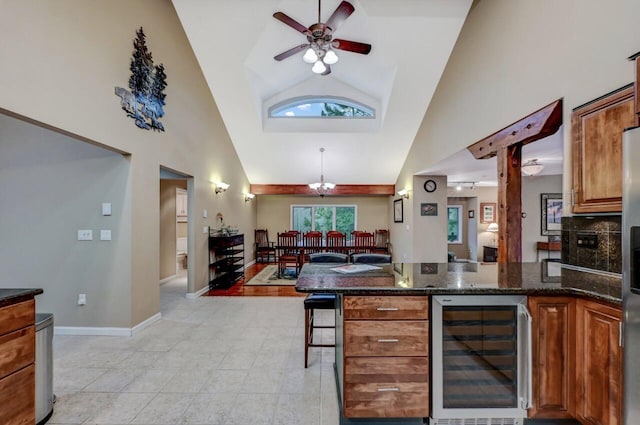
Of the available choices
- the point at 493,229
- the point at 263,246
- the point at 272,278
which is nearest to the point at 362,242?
the point at 272,278

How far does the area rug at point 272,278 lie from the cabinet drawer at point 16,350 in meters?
4.24

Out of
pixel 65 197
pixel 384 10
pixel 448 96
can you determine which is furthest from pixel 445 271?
pixel 65 197

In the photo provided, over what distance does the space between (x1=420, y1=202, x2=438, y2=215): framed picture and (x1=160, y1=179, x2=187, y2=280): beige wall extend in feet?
16.2

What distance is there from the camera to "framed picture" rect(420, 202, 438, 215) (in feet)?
20.4

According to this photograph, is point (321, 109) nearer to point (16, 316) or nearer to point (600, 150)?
point (600, 150)

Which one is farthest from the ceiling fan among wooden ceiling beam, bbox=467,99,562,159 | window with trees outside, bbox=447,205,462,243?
window with trees outside, bbox=447,205,462,243

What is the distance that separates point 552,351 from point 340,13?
129 inches

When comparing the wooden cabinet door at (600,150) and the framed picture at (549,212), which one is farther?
the framed picture at (549,212)

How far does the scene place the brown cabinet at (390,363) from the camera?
175 centimetres

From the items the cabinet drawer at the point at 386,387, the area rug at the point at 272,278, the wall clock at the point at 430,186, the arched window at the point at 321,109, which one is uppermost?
the arched window at the point at 321,109

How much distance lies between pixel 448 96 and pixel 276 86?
3240mm

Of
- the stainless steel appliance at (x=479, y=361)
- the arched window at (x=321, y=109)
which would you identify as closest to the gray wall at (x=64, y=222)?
the stainless steel appliance at (x=479, y=361)

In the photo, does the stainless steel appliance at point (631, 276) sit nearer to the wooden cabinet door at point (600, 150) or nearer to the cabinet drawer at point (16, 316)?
Answer: the wooden cabinet door at point (600, 150)

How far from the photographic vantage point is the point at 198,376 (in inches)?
96.0
